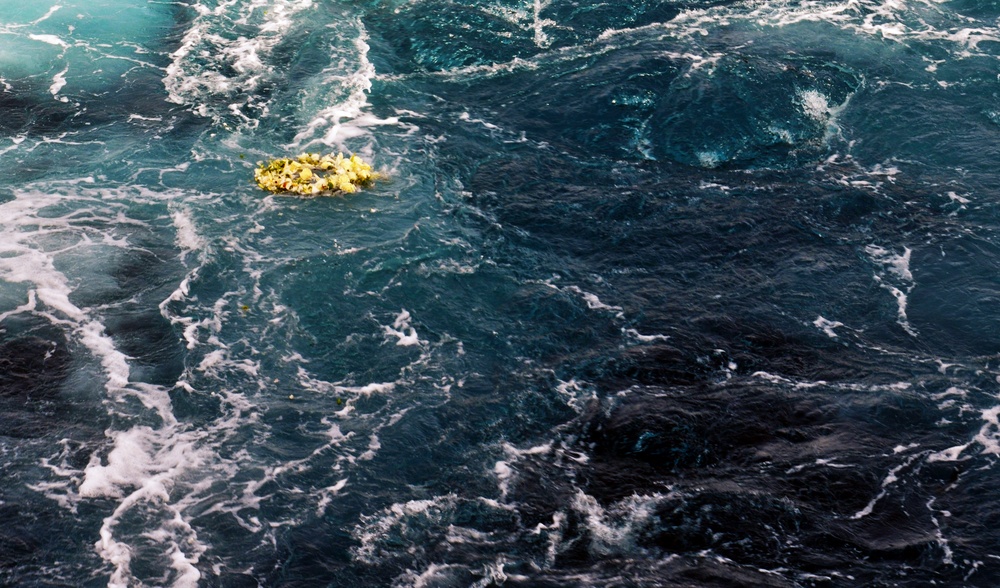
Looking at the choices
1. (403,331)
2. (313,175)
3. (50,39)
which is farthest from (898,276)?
(50,39)

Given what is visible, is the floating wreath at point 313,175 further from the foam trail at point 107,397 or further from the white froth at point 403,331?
the white froth at point 403,331

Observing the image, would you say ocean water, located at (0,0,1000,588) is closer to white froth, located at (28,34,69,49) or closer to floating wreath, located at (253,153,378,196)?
white froth, located at (28,34,69,49)

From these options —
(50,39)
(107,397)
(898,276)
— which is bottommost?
(107,397)

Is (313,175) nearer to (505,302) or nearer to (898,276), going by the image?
(505,302)

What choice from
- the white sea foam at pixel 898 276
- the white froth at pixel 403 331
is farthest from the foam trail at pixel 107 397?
the white sea foam at pixel 898 276

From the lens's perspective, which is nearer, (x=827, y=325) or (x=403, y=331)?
(x=403, y=331)

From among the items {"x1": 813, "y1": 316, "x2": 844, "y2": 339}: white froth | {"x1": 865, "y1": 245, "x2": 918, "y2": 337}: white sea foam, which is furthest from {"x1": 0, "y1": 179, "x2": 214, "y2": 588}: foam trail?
{"x1": 865, "y1": 245, "x2": 918, "y2": 337}: white sea foam
